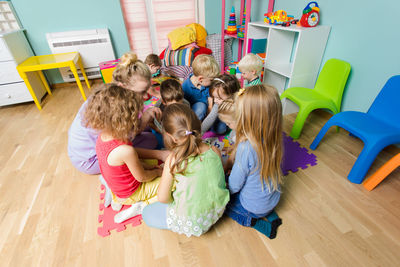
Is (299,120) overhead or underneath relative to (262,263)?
overhead

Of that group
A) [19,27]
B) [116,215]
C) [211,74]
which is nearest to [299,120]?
[211,74]

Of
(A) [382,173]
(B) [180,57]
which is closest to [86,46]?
(B) [180,57]

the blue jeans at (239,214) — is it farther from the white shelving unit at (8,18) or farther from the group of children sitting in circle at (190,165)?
the white shelving unit at (8,18)

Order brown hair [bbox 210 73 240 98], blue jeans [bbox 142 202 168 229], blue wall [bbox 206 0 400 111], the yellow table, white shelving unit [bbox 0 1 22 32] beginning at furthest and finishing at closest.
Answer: white shelving unit [bbox 0 1 22 32]
the yellow table
brown hair [bbox 210 73 240 98]
blue wall [bbox 206 0 400 111]
blue jeans [bbox 142 202 168 229]

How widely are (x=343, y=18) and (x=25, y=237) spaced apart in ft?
9.05

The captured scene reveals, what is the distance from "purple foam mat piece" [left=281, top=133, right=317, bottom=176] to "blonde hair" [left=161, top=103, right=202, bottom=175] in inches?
35.5

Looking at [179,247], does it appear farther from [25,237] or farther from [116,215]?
[25,237]

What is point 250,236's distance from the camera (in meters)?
1.11

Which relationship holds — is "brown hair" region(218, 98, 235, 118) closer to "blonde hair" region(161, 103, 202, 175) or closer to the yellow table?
"blonde hair" region(161, 103, 202, 175)

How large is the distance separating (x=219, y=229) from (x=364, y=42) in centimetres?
181

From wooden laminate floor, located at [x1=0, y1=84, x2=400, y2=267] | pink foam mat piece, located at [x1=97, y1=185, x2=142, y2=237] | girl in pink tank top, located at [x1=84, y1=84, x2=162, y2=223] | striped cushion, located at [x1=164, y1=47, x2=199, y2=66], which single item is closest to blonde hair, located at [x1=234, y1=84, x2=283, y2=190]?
wooden laminate floor, located at [x1=0, y1=84, x2=400, y2=267]

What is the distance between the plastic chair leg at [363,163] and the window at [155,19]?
3042mm

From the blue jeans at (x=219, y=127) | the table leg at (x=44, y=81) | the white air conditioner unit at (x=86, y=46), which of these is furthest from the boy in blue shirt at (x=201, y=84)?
the table leg at (x=44, y=81)

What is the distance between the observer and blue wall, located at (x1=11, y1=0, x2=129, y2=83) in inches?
106
